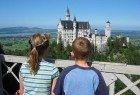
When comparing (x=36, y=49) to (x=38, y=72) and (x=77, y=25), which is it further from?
(x=77, y=25)

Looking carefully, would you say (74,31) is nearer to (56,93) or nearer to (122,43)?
(122,43)

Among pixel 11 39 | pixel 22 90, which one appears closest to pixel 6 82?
pixel 22 90

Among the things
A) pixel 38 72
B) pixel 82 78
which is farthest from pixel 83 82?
pixel 38 72

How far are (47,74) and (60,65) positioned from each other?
78cm

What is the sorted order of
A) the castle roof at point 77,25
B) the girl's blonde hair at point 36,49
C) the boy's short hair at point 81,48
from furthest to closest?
the castle roof at point 77,25 < the girl's blonde hair at point 36,49 < the boy's short hair at point 81,48

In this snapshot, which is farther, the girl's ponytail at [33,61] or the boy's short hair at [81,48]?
the girl's ponytail at [33,61]

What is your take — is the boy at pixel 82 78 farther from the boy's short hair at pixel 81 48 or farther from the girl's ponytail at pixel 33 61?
the girl's ponytail at pixel 33 61

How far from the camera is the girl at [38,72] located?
9.00 ft

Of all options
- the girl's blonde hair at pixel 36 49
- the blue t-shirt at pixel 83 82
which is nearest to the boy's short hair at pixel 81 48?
the blue t-shirt at pixel 83 82

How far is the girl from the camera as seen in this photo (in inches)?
108

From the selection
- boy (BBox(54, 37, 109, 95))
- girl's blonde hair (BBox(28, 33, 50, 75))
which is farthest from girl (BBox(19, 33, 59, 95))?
boy (BBox(54, 37, 109, 95))

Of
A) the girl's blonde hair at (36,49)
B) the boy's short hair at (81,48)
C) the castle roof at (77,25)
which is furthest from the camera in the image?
the castle roof at (77,25)

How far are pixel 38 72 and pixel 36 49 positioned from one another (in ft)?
0.79

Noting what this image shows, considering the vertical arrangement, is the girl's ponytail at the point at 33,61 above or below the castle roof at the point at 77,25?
above
